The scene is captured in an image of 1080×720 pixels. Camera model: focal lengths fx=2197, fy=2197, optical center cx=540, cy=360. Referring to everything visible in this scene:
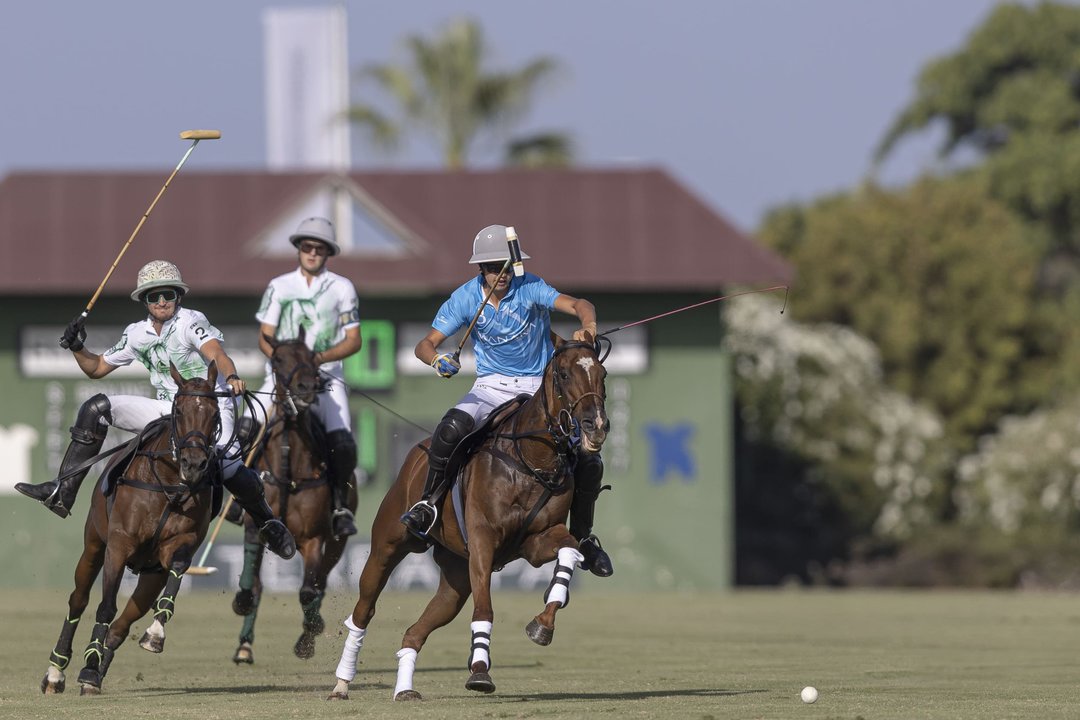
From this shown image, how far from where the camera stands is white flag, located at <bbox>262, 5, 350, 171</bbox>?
40156 millimetres

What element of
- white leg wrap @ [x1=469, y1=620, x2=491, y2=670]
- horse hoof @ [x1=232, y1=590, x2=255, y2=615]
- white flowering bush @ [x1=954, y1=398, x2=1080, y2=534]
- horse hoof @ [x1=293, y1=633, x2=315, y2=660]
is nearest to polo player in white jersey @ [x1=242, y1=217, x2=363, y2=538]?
horse hoof @ [x1=232, y1=590, x2=255, y2=615]

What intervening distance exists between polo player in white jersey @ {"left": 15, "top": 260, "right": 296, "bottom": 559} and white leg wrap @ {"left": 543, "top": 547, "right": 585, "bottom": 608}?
2.73m

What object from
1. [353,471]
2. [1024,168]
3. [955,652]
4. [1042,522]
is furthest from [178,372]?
[1024,168]

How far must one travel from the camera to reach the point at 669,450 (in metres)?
34.7

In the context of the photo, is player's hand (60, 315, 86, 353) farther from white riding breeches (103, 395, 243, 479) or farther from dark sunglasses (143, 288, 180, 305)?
white riding breeches (103, 395, 243, 479)

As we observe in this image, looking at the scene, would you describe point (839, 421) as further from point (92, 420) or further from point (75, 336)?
point (75, 336)

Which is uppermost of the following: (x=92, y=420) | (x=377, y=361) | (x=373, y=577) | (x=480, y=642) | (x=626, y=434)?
(x=377, y=361)

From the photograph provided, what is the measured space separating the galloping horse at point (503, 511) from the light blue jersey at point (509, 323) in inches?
18.2

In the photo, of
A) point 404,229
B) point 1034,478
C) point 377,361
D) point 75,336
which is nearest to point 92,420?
point 75,336

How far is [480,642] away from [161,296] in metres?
3.58

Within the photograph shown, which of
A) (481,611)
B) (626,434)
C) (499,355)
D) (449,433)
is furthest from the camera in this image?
(626,434)

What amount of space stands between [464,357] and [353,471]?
54.1 feet

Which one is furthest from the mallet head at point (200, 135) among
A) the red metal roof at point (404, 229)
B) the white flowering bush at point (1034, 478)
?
the white flowering bush at point (1034, 478)

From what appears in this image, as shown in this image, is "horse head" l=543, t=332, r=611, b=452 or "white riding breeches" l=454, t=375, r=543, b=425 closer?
"horse head" l=543, t=332, r=611, b=452
